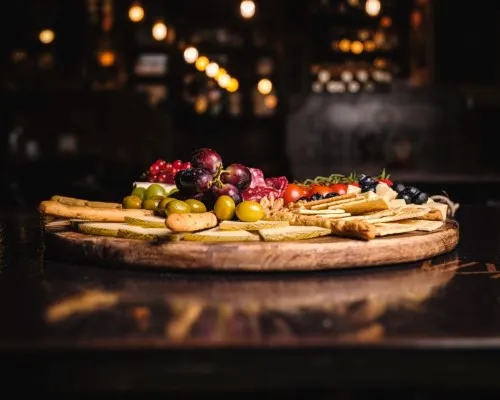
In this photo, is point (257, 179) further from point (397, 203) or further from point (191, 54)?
point (191, 54)

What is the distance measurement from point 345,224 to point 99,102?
21.1 ft

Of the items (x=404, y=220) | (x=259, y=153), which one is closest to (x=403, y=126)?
(x=259, y=153)

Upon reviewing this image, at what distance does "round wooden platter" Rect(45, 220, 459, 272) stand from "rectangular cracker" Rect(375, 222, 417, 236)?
2 centimetres

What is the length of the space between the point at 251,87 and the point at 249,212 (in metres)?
6.54

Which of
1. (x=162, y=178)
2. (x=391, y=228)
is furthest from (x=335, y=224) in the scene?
(x=162, y=178)

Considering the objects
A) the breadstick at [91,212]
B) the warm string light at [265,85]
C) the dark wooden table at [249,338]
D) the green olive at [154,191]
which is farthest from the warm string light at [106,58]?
the dark wooden table at [249,338]

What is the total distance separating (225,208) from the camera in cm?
174

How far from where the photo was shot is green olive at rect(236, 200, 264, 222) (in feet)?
5.51

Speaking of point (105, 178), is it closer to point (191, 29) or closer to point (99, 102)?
point (99, 102)

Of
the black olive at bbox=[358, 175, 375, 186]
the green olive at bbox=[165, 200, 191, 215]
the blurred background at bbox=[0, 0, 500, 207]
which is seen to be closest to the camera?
Result: the green olive at bbox=[165, 200, 191, 215]

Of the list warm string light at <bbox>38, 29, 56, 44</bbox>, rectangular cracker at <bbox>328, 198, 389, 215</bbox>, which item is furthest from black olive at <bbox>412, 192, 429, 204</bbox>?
warm string light at <bbox>38, 29, 56, 44</bbox>

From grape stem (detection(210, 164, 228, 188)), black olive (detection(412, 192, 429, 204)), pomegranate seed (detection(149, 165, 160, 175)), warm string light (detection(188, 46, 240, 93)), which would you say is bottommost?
black olive (detection(412, 192, 429, 204))

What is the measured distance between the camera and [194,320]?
105 centimetres

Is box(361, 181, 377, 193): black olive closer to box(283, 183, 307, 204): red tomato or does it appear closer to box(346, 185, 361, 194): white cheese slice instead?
box(346, 185, 361, 194): white cheese slice
